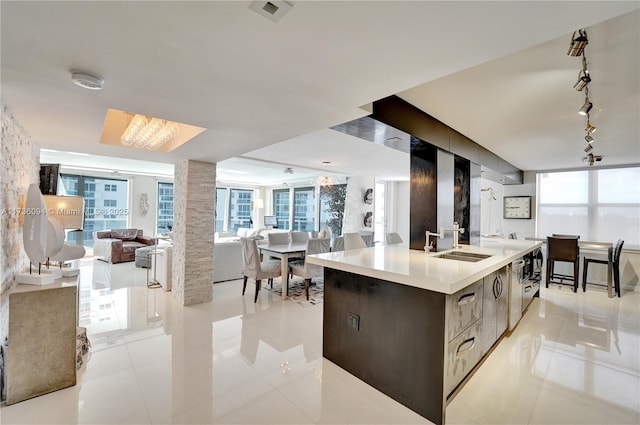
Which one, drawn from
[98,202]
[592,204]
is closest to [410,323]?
[592,204]

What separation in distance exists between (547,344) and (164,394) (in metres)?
3.68

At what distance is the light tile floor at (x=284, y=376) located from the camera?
1926mm

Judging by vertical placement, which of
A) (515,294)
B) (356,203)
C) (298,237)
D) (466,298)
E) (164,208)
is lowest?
(515,294)

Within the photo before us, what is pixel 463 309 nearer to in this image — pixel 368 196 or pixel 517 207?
pixel 517 207

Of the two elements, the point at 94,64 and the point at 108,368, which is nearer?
the point at 94,64

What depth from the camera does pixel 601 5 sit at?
3.41 feet

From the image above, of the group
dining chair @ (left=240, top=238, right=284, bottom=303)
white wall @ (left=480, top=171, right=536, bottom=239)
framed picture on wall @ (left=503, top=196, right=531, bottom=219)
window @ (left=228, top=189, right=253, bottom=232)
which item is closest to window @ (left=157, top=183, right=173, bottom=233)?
window @ (left=228, top=189, right=253, bottom=232)

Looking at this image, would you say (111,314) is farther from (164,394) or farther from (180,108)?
(180,108)

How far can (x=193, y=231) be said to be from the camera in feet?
13.8

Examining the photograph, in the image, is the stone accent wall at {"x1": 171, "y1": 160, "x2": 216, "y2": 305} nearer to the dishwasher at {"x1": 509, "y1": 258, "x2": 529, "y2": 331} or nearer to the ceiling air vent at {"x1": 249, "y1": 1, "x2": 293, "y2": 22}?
the ceiling air vent at {"x1": 249, "y1": 1, "x2": 293, "y2": 22}

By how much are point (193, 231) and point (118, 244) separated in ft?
14.2

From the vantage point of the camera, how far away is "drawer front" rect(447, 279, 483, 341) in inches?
74.9

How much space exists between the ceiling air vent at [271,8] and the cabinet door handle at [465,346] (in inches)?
88.7

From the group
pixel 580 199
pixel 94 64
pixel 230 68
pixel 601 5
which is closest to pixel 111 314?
pixel 94 64
